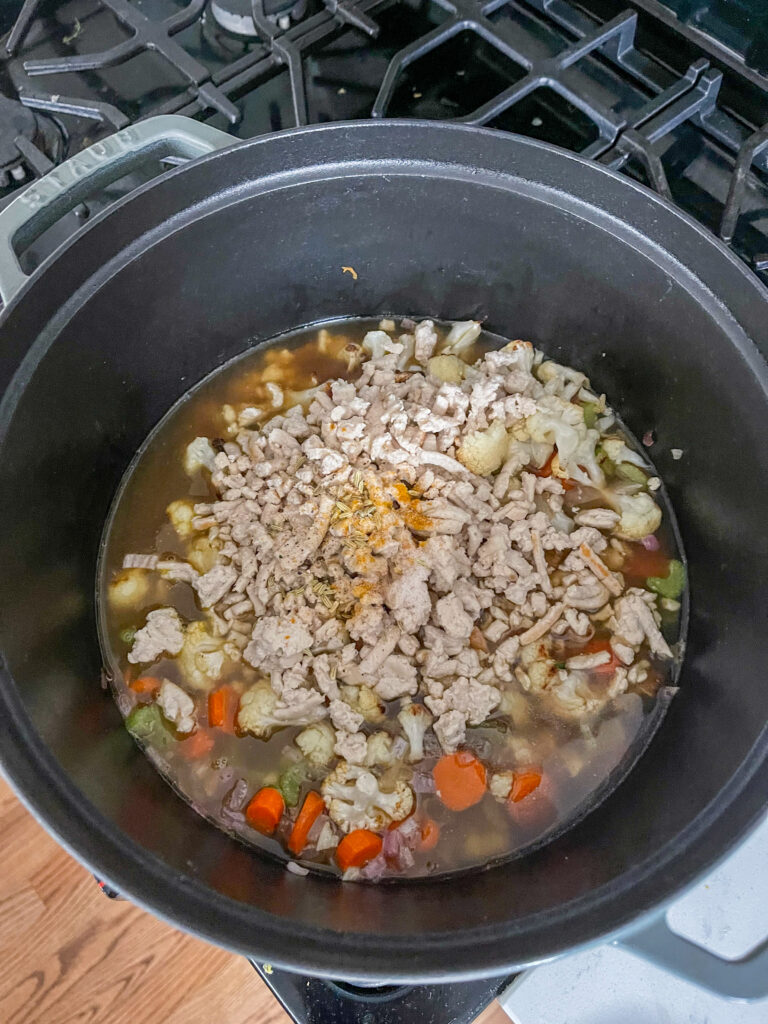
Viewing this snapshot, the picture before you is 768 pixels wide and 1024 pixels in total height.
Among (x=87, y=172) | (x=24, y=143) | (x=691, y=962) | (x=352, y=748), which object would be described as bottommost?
(x=691, y=962)

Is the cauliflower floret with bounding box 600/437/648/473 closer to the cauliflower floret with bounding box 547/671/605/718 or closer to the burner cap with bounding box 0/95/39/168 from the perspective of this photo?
the cauliflower floret with bounding box 547/671/605/718

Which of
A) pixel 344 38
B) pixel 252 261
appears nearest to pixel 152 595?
pixel 252 261

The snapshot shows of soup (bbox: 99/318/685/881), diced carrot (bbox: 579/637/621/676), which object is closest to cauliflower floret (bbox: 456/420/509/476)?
soup (bbox: 99/318/685/881)

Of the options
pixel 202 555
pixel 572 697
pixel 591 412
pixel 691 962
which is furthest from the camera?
pixel 591 412

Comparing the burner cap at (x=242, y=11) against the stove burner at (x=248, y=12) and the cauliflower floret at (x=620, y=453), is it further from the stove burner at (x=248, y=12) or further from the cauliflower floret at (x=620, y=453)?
the cauliflower floret at (x=620, y=453)

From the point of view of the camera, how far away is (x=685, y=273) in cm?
130

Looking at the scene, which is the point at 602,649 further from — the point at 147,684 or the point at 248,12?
the point at 248,12

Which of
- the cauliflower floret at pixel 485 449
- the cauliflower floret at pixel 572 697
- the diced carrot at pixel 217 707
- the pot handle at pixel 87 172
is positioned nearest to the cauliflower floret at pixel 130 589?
the diced carrot at pixel 217 707

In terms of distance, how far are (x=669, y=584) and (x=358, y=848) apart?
72 cm

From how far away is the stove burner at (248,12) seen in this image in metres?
1.67

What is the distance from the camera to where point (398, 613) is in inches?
53.4

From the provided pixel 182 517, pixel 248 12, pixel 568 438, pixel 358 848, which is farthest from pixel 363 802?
pixel 248 12

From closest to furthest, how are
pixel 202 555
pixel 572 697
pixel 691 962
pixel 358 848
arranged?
pixel 691 962
pixel 358 848
pixel 572 697
pixel 202 555

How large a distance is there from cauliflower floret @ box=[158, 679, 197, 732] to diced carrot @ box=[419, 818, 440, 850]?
420 millimetres
